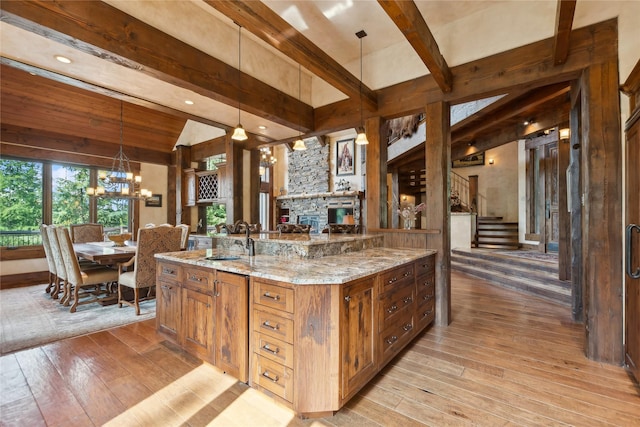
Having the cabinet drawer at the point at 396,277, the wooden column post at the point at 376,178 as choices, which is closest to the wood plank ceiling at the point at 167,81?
the wooden column post at the point at 376,178

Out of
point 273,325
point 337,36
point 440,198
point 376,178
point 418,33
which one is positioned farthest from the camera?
point 376,178

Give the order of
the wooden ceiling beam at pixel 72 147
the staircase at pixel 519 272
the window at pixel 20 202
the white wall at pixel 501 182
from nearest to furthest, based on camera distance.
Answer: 1. the staircase at pixel 519 272
2. the wooden ceiling beam at pixel 72 147
3. the window at pixel 20 202
4. the white wall at pixel 501 182

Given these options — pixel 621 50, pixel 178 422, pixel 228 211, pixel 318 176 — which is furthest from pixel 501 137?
pixel 178 422

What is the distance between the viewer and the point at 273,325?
1.92m

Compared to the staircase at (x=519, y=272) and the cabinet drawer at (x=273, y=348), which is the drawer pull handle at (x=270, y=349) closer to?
the cabinet drawer at (x=273, y=348)

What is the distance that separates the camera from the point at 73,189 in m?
6.34

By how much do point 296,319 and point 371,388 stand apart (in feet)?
2.88

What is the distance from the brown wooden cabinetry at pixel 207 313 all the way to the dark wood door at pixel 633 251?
9.27ft

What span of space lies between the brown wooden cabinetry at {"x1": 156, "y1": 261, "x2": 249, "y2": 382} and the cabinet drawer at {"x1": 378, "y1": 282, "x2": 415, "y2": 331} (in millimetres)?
1047

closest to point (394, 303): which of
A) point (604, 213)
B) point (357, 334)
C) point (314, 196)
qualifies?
point (357, 334)

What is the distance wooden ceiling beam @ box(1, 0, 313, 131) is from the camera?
212 cm

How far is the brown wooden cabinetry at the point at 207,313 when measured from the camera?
82.7 inches

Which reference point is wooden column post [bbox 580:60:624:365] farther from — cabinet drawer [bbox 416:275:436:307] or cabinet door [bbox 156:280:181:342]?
cabinet door [bbox 156:280:181:342]

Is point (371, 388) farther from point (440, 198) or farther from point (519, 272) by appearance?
point (519, 272)
